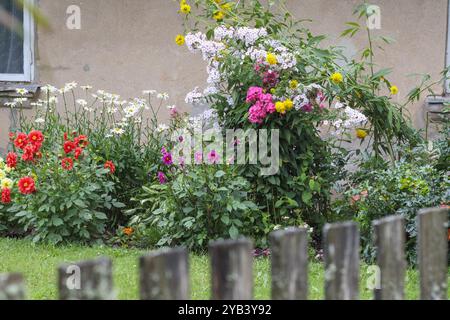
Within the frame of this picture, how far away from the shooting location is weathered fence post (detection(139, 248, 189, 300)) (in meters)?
1.73

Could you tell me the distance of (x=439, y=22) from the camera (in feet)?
22.7

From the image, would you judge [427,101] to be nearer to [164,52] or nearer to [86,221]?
[164,52]

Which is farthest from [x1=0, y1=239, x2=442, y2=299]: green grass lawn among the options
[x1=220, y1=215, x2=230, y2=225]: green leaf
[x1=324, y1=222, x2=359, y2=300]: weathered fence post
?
[x1=324, y1=222, x2=359, y2=300]: weathered fence post

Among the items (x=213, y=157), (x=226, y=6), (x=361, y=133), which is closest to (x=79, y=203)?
(x=213, y=157)

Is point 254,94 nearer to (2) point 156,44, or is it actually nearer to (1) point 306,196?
(1) point 306,196

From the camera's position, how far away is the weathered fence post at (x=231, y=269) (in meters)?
1.77

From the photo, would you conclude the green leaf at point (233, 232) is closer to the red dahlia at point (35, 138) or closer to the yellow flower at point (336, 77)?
the yellow flower at point (336, 77)

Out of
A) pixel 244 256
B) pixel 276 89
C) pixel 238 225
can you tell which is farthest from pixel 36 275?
pixel 244 256

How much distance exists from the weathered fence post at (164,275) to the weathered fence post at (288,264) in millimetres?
233

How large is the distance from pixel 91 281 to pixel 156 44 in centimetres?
581

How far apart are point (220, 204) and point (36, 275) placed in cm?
135

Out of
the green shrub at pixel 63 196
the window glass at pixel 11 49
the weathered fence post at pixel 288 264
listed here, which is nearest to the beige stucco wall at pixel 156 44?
the window glass at pixel 11 49

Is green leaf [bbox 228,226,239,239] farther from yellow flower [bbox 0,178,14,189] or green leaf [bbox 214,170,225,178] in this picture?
yellow flower [bbox 0,178,14,189]

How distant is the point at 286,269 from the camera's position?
73.5 inches
